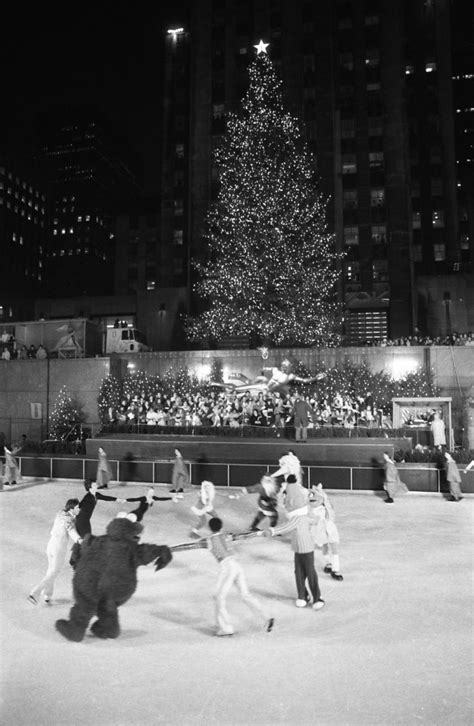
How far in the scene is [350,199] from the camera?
156ft

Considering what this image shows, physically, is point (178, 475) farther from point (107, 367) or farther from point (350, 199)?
point (350, 199)

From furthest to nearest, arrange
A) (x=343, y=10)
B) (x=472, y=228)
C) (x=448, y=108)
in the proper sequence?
(x=472, y=228) → (x=448, y=108) → (x=343, y=10)

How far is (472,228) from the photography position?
65250 millimetres

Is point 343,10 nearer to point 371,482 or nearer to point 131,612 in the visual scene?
point 371,482

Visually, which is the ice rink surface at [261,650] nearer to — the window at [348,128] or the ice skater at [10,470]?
the ice skater at [10,470]

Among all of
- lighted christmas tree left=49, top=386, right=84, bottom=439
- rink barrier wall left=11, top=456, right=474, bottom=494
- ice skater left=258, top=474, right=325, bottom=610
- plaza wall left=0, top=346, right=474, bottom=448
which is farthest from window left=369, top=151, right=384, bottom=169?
ice skater left=258, top=474, right=325, bottom=610

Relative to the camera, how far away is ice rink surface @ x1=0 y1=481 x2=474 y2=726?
4793 mm

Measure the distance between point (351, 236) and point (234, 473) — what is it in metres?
35.5

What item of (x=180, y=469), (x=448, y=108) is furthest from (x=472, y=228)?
(x=180, y=469)

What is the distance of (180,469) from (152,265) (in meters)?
61.4

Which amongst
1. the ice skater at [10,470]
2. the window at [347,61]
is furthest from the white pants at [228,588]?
the window at [347,61]

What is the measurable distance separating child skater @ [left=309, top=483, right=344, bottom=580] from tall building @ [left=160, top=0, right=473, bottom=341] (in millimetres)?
31380

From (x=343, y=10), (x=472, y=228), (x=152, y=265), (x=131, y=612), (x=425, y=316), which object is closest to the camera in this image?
(x=131, y=612)

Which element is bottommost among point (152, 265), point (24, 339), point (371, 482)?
point (371, 482)
